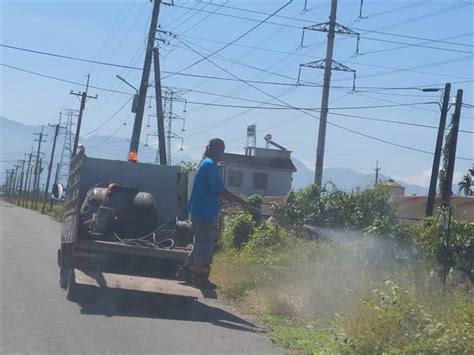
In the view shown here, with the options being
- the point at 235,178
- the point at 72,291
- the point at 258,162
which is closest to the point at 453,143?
the point at 72,291

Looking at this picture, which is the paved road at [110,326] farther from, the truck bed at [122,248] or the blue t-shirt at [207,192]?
the blue t-shirt at [207,192]

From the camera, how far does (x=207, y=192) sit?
1088 cm

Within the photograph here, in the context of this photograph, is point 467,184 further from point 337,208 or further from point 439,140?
point 337,208

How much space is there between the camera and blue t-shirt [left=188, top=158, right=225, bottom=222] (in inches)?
423

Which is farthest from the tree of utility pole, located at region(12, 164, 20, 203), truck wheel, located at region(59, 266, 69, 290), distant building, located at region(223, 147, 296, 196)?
utility pole, located at region(12, 164, 20, 203)

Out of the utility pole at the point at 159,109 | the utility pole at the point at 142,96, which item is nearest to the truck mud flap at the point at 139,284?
the utility pole at the point at 142,96

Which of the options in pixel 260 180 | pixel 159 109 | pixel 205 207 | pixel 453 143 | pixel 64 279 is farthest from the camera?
pixel 260 180

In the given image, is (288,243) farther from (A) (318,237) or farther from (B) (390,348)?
(B) (390,348)

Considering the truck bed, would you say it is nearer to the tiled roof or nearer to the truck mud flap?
the truck mud flap

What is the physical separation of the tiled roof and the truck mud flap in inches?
1792

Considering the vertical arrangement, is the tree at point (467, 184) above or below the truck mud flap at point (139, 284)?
above

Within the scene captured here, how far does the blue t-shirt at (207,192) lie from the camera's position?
10742mm

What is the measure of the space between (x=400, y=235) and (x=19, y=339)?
8581mm

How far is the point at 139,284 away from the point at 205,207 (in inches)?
55.3
